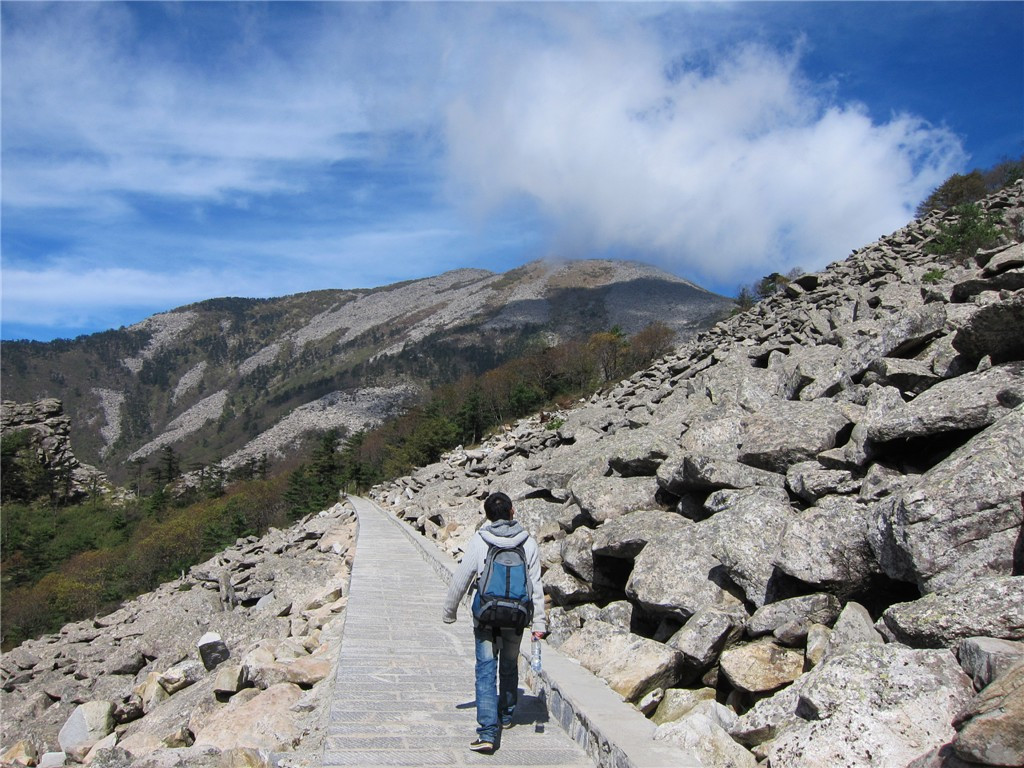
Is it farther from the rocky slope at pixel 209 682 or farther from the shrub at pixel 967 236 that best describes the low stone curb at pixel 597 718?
the shrub at pixel 967 236

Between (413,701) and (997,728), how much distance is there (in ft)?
13.4

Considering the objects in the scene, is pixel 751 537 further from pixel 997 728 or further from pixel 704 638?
pixel 997 728

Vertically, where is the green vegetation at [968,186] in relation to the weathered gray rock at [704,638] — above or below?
above

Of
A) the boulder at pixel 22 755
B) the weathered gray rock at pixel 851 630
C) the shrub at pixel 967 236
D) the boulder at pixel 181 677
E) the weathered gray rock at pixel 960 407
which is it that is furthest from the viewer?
the shrub at pixel 967 236

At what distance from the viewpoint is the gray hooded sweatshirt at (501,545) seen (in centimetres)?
486

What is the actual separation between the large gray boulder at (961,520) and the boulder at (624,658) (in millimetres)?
1756

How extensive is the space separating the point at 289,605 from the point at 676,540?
8.48m

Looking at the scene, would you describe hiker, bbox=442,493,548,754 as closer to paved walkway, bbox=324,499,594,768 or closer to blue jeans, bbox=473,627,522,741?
blue jeans, bbox=473,627,522,741

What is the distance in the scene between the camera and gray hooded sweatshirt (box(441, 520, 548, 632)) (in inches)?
191

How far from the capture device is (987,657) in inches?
136

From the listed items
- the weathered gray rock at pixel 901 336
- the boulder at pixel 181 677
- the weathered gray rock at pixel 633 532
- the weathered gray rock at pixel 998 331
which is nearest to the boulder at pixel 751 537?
the weathered gray rock at pixel 633 532

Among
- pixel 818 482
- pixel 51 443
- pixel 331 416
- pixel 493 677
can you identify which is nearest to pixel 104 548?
pixel 51 443

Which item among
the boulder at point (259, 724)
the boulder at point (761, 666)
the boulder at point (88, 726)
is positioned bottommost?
the boulder at point (88, 726)

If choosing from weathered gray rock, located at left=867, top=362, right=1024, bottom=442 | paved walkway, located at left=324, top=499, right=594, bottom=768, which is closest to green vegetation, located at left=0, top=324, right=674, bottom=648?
paved walkway, located at left=324, top=499, right=594, bottom=768
